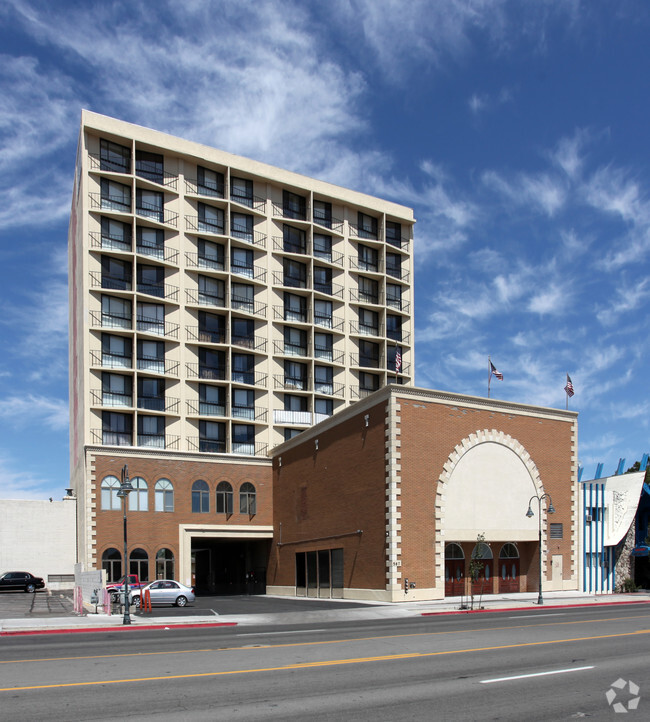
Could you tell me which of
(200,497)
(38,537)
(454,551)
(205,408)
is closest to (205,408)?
(205,408)

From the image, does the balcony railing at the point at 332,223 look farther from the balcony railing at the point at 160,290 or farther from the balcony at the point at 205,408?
the balcony at the point at 205,408

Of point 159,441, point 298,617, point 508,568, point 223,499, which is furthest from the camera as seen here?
point 223,499

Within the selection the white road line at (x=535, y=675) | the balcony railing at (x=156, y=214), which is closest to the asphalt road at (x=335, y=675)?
the white road line at (x=535, y=675)

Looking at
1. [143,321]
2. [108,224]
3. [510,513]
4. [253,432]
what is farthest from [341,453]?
[108,224]

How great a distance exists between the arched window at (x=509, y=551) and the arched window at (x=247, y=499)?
69.2 feet

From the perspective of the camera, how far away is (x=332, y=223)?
68.0 metres

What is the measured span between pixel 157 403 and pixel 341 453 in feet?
60.5

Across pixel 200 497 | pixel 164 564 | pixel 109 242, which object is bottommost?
pixel 164 564

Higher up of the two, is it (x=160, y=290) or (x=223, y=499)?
(x=160, y=290)

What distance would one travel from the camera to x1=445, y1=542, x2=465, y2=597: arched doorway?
4112cm

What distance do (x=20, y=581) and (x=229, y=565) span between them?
18439mm

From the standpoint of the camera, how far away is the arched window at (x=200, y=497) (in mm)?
55969

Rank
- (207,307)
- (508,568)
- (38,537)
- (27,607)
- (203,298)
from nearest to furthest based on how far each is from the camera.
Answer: (27,607) → (508,568) → (38,537) → (207,307) → (203,298)

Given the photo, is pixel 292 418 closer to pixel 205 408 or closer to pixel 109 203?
pixel 205 408
